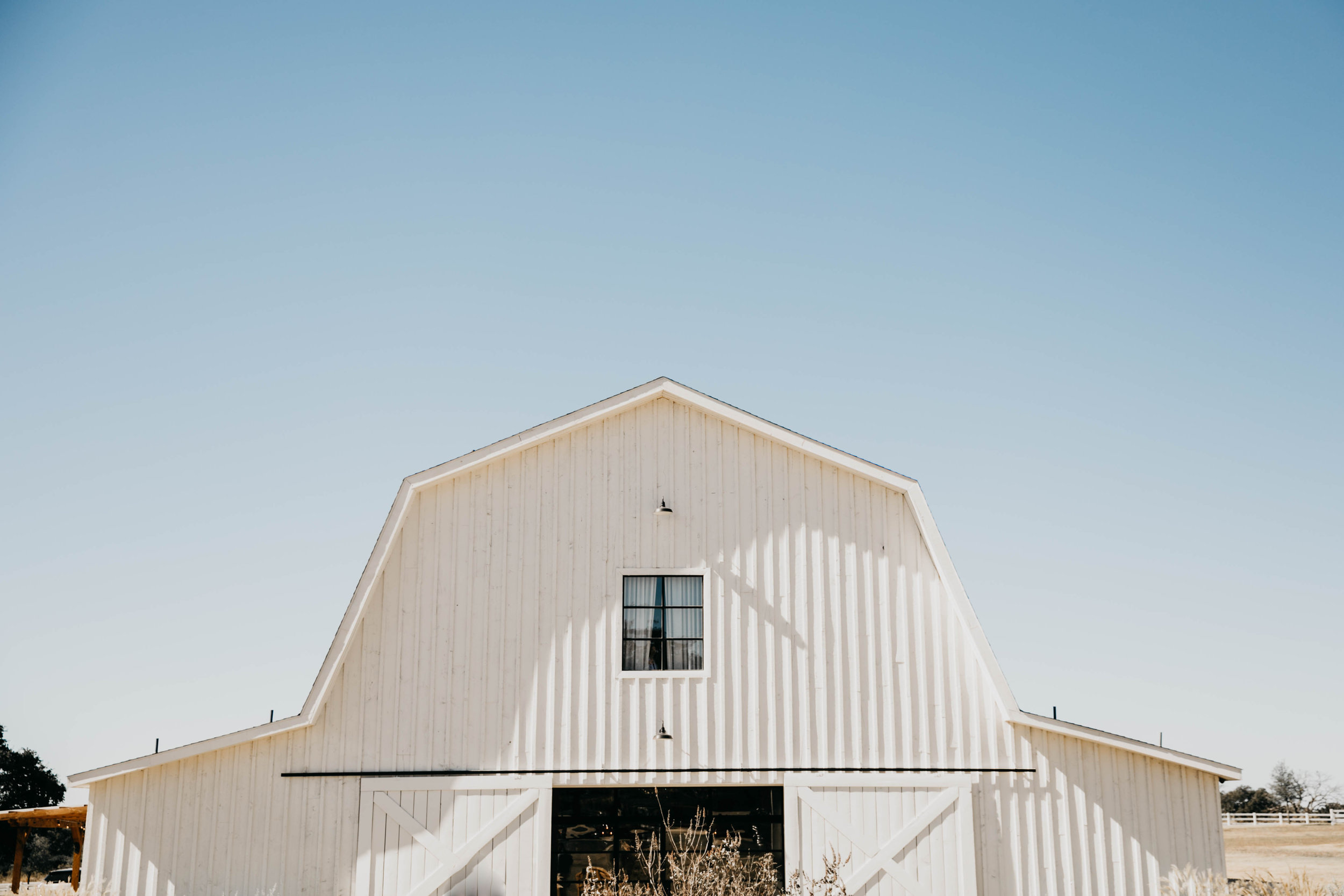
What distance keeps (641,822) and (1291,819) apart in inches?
1644

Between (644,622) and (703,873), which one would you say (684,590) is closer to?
(644,622)

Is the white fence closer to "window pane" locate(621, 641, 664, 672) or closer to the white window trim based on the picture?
the white window trim

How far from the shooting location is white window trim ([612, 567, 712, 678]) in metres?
12.7

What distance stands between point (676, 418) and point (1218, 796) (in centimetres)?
810

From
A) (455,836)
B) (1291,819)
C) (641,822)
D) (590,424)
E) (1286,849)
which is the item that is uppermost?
(590,424)

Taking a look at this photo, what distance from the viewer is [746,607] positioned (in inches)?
512

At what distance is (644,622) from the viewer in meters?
13.0

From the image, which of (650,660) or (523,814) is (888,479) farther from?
(523,814)

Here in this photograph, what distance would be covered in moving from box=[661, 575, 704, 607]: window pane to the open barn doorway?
220 cm

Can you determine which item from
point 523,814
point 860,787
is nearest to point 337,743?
point 523,814

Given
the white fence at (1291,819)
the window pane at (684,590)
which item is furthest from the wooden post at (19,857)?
the white fence at (1291,819)

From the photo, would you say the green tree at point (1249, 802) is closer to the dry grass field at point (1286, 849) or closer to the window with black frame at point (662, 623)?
the dry grass field at point (1286, 849)

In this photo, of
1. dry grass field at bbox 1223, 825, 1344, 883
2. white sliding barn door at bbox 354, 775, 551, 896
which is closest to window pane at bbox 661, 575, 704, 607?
white sliding barn door at bbox 354, 775, 551, 896

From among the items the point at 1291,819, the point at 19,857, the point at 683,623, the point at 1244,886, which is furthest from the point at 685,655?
the point at 1291,819
